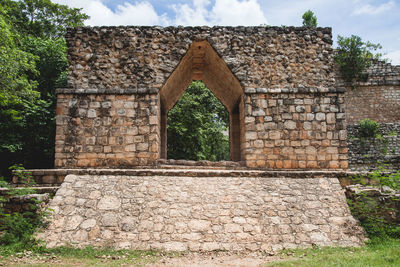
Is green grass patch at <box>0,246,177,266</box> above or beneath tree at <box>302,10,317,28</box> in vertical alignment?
beneath

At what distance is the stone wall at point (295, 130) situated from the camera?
7.38m

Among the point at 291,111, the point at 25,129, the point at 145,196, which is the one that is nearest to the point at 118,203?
the point at 145,196

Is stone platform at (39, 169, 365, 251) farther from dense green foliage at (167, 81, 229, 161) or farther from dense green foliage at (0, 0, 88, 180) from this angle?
dense green foliage at (167, 81, 229, 161)

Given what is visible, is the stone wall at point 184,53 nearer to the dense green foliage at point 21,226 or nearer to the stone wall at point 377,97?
the dense green foliage at point 21,226

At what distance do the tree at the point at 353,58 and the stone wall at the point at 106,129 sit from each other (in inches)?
697

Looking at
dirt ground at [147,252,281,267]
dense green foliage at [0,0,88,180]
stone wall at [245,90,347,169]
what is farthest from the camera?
dense green foliage at [0,0,88,180]

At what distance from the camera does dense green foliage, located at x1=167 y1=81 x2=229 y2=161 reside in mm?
17500

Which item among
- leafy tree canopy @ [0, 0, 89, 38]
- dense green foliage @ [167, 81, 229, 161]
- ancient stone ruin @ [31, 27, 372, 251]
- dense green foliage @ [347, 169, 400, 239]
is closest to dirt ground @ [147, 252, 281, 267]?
ancient stone ruin @ [31, 27, 372, 251]

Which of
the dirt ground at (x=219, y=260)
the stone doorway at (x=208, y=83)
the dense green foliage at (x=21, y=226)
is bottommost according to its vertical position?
the dirt ground at (x=219, y=260)

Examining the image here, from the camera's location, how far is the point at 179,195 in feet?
17.8

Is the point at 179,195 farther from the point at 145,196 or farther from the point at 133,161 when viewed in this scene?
the point at 133,161

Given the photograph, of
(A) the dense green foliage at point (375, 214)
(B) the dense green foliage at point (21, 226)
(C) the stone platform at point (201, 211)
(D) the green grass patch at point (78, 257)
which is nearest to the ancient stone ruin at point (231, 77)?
(C) the stone platform at point (201, 211)

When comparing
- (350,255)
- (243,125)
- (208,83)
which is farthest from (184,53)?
(350,255)

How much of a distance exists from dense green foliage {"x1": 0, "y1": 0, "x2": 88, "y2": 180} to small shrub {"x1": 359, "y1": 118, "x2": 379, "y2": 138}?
15.7 m
